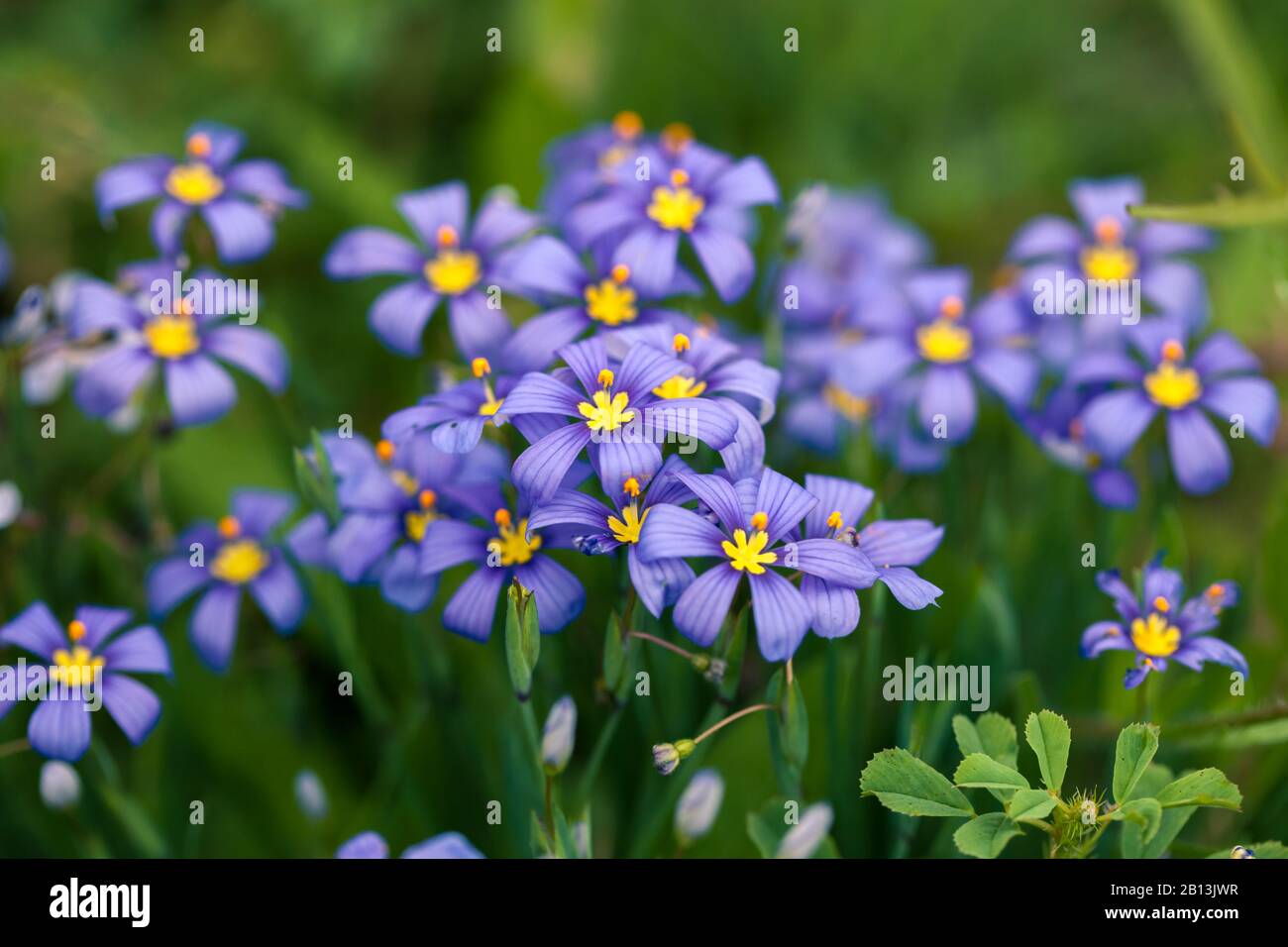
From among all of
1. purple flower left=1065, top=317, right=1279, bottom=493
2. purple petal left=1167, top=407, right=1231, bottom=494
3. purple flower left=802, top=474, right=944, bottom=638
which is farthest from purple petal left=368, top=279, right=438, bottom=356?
purple petal left=1167, top=407, right=1231, bottom=494

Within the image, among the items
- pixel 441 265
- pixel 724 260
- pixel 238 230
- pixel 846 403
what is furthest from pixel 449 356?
pixel 846 403

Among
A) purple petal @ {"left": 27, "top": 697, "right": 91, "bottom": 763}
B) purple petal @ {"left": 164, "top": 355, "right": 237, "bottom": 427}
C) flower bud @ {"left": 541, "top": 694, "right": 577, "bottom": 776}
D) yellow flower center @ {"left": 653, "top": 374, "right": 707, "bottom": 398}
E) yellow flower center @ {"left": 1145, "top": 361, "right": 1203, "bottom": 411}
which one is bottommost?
flower bud @ {"left": 541, "top": 694, "right": 577, "bottom": 776}

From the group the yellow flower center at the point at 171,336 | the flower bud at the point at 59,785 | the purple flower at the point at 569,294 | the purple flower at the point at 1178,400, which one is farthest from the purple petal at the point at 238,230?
the purple flower at the point at 1178,400

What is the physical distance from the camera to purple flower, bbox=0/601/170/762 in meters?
1.40

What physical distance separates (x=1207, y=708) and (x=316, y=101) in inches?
101

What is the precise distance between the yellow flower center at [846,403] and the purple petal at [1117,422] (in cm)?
39

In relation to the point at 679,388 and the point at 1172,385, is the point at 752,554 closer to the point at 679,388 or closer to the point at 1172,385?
the point at 679,388

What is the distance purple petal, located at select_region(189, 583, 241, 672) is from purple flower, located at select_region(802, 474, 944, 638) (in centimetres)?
77

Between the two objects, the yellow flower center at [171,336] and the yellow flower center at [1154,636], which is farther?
the yellow flower center at [171,336]

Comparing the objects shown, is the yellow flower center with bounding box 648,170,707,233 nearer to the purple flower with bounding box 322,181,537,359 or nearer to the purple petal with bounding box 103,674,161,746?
the purple flower with bounding box 322,181,537,359

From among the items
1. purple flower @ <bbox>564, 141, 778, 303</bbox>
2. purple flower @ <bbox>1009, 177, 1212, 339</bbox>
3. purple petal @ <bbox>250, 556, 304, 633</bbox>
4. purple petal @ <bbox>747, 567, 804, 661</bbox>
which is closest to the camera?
purple petal @ <bbox>747, 567, 804, 661</bbox>

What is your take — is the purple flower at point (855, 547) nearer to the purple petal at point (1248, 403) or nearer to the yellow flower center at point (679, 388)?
the yellow flower center at point (679, 388)

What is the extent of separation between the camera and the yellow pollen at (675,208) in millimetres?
1645
